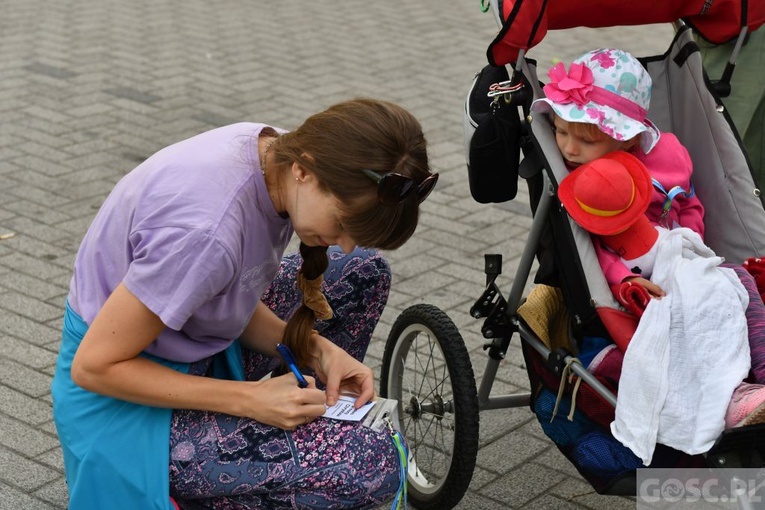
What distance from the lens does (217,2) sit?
876 cm

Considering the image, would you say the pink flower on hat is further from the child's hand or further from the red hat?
the child's hand

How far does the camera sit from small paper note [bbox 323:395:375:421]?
2498 millimetres

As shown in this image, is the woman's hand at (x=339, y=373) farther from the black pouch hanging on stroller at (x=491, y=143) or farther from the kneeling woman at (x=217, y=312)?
the black pouch hanging on stroller at (x=491, y=143)

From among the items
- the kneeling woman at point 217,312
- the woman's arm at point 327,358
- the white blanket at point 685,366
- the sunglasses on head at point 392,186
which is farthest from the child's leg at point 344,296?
the white blanket at point 685,366

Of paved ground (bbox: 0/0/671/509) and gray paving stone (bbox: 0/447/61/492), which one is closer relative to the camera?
gray paving stone (bbox: 0/447/61/492)

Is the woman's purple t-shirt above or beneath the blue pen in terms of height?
above

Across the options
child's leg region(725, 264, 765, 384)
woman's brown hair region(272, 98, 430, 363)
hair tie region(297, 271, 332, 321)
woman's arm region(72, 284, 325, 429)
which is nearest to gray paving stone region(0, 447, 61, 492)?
woman's arm region(72, 284, 325, 429)

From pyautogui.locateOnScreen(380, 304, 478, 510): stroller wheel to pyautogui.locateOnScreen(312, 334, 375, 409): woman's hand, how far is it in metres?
0.32

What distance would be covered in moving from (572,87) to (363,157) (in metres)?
0.78

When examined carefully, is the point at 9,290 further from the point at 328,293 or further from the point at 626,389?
the point at 626,389

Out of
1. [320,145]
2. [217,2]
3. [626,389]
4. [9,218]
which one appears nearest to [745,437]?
[626,389]

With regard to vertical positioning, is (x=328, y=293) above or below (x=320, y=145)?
below

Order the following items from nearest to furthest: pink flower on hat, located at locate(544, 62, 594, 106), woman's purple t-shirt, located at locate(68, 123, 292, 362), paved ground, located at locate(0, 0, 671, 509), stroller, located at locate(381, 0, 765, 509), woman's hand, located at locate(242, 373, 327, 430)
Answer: woman's purple t-shirt, located at locate(68, 123, 292, 362)
woman's hand, located at locate(242, 373, 327, 430)
stroller, located at locate(381, 0, 765, 509)
pink flower on hat, located at locate(544, 62, 594, 106)
paved ground, located at locate(0, 0, 671, 509)

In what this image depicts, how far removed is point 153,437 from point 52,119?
390 centimetres
